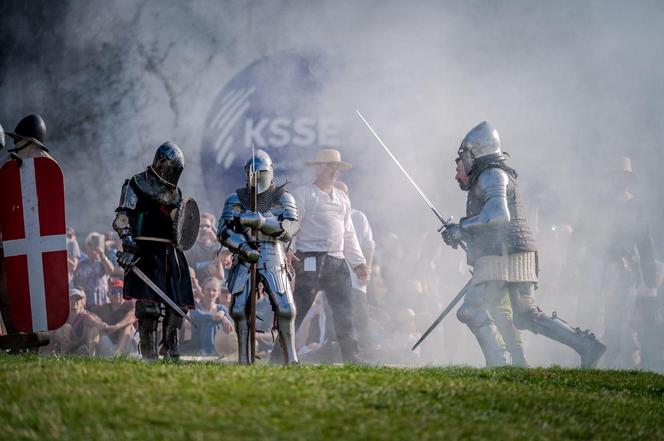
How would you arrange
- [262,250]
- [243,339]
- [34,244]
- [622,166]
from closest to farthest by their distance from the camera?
[34,244] < [243,339] < [262,250] < [622,166]

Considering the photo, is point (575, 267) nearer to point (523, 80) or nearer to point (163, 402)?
point (523, 80)

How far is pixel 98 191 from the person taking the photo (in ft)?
55.3

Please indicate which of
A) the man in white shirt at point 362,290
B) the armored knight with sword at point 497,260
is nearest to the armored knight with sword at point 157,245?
the armored knight with sword at point 497,260

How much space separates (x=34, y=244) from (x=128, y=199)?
93cm

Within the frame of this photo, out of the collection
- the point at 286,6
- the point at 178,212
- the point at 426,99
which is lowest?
the point at 178,212

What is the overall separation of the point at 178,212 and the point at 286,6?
8178 mm

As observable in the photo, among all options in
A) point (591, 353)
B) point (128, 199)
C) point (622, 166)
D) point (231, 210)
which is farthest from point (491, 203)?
point (622, 166)

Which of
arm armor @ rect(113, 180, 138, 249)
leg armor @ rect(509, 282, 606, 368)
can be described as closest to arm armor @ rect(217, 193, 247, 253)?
arm armor @ rect(113, 180, 138, 249)

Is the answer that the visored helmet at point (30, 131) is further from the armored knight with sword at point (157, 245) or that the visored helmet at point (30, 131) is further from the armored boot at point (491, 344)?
the armored boot at point (491, 344)

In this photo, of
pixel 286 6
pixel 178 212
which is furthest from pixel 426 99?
pixel 178 212

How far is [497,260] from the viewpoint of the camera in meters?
9.23

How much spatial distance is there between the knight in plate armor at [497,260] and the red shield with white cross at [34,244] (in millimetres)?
3168

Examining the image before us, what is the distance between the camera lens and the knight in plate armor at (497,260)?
9.16 m

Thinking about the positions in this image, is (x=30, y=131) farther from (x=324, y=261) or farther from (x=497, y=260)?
(x=497, y=260)
